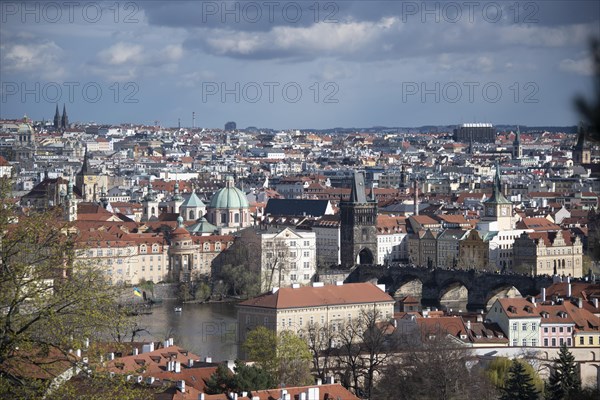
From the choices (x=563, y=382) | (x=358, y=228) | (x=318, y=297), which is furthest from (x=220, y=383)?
(x=358, y=228)

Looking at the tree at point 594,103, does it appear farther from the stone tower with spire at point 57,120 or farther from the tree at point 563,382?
the stone tower with spire at point 57,120

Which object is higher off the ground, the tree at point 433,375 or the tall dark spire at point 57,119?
the tall dark spire at point 57,119

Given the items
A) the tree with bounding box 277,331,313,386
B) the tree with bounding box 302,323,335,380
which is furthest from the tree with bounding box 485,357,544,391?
the tree with bounding box 277,331,313,386

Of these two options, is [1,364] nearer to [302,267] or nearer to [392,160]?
[302,267]

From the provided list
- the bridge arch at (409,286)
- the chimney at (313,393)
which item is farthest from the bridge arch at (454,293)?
the chimney at (313,393)

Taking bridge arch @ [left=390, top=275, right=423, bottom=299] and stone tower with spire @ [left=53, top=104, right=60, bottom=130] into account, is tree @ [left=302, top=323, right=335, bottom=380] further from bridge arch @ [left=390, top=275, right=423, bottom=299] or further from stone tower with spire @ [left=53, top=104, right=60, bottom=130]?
stone tower with spire @ [left=53, top=104, right=60, bottom=130]

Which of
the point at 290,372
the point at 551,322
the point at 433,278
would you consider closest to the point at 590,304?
the point at 551,322
